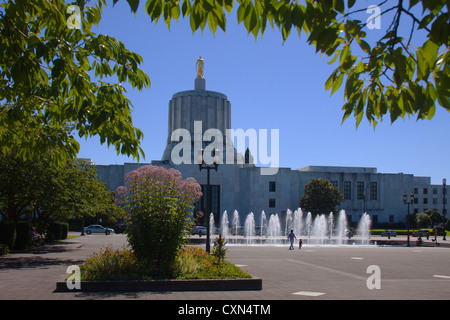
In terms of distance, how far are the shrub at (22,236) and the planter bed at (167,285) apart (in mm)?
16857

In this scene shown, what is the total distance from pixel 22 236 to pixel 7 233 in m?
2.25

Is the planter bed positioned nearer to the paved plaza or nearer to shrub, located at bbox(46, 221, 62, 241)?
the paved plaza

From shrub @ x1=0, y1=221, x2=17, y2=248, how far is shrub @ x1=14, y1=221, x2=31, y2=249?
1.69 meters

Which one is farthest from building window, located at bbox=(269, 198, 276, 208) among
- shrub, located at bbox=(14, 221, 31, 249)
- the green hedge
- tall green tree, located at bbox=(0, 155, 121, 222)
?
shrub, located at bbox=(14, 221, 31, 249)

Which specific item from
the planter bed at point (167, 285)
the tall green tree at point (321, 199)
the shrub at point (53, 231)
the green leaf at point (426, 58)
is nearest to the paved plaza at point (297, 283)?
the planter bed at point (167, 285)

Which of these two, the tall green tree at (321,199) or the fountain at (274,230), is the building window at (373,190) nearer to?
the tall green tree at (321,199)

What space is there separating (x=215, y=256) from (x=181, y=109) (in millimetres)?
66351

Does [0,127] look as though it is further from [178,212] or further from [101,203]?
[101,203]

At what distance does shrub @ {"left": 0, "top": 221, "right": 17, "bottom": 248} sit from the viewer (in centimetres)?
2364

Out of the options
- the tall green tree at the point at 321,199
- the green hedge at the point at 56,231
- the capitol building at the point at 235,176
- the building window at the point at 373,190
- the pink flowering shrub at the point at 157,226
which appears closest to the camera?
the pink flowering shrub at the point at 157,226

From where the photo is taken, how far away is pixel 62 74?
6.18 metres

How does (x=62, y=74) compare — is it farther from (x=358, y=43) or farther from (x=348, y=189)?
(x=348, y=189)

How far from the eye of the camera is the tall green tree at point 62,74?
19.3ft

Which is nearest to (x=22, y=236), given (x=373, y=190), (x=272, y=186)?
(x=272, y=186)
